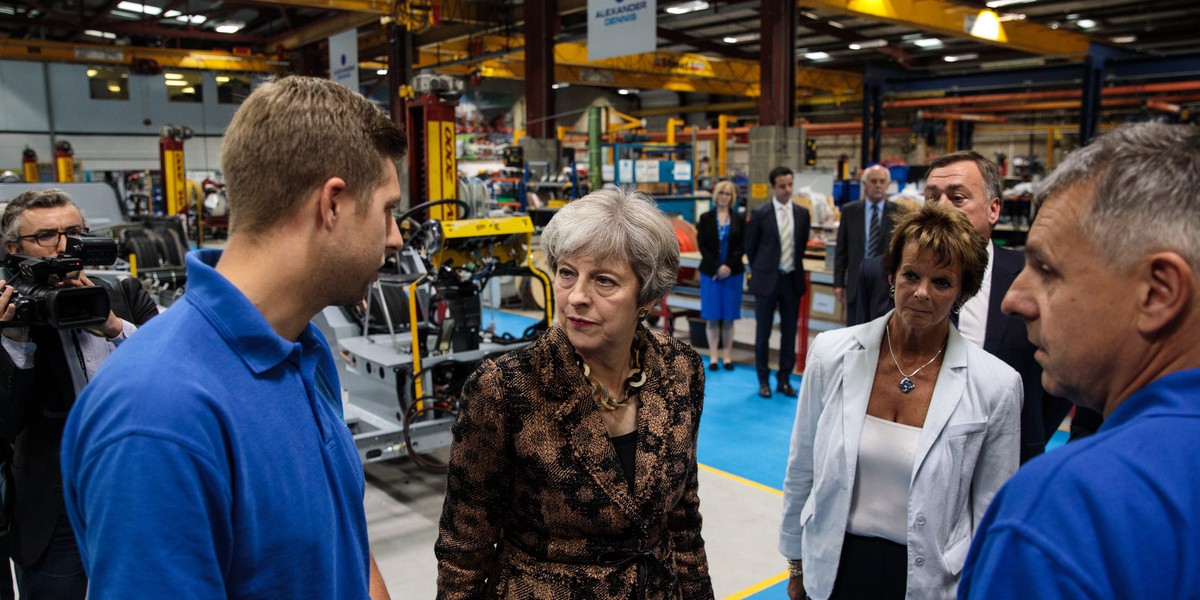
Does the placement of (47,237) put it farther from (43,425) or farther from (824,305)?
(824,305)

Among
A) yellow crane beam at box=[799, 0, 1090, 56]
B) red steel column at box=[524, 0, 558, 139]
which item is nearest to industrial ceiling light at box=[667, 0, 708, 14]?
yellow crane beam at box=[799, 0, 1090, 56]

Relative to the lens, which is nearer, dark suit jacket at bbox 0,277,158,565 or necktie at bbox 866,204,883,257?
dark suit jacket at bbox 0,277,158,565

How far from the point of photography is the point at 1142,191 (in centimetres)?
83

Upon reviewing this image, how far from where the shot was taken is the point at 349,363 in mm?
5113

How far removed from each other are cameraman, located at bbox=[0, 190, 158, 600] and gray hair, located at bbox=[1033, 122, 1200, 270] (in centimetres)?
241

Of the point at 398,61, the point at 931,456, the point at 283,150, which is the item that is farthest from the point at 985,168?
the point at 398,61

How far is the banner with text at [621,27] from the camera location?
8.04 metres

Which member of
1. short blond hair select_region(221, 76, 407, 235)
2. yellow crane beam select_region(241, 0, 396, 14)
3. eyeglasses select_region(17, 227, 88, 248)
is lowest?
eyeglasses select_region(17, 227, 88, 248)

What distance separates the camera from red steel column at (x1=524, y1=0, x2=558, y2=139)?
13539 mm

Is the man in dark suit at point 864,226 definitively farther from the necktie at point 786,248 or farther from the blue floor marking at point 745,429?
the blue floor marking at point 745,429

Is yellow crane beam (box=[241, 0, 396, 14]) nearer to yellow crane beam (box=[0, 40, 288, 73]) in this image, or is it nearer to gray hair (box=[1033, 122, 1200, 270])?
yellow crane beam (box=[0, 40, 288, 73])

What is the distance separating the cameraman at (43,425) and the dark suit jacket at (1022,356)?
234 cm

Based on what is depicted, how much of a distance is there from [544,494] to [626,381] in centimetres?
34

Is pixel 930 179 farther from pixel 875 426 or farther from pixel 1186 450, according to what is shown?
pixel 1186 450
